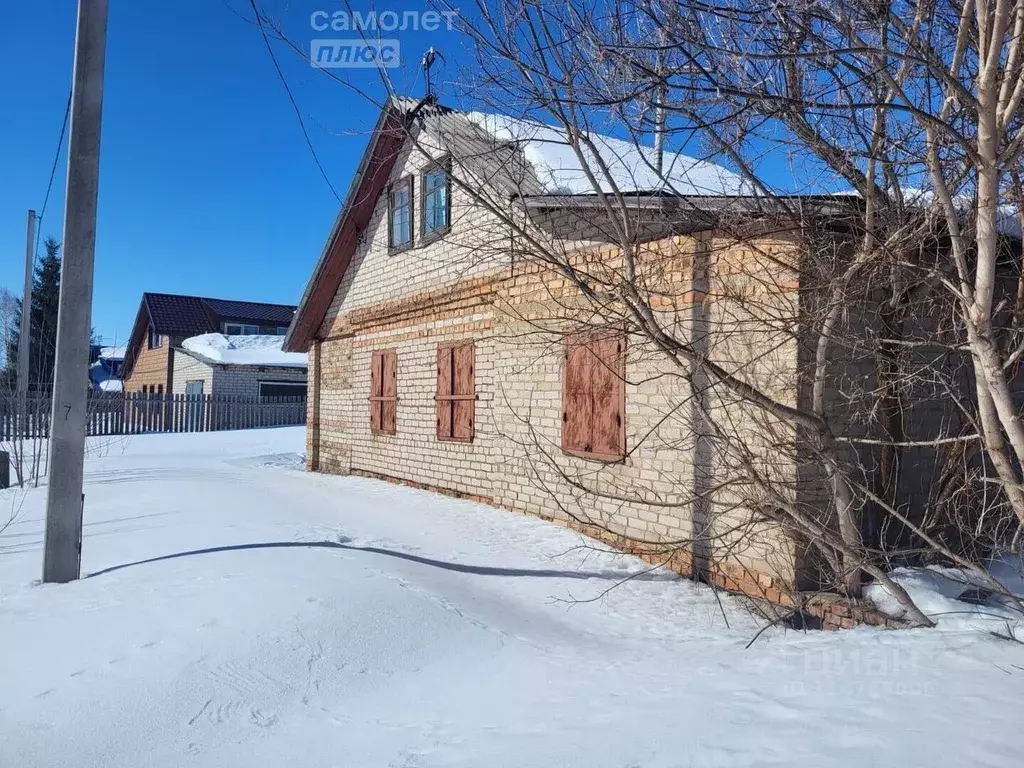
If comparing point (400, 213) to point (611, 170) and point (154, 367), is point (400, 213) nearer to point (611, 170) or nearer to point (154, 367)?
point (611, 170)

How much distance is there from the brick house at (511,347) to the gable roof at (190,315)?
1959 cm

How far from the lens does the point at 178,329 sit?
3027 cm

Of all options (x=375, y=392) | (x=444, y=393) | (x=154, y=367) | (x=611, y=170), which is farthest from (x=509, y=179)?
(x=154, y=367)

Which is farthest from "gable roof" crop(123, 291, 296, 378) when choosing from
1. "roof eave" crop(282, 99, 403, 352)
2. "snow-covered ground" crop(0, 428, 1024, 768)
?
"snow-covered ground" crop(0, 428, 1024, 768)

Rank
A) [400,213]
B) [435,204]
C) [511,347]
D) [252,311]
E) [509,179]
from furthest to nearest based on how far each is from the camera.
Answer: [252,311] → [400,213] → [435,204] → [511,347] → [509,179]

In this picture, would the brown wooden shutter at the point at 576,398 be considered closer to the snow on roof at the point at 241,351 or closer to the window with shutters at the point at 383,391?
the window with shutters at the point at 383,391

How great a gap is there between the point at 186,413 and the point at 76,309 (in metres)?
19.3

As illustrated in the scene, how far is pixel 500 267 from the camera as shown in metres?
8.16

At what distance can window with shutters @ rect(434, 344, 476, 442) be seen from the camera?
8.86m

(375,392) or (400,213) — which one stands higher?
(400,213)

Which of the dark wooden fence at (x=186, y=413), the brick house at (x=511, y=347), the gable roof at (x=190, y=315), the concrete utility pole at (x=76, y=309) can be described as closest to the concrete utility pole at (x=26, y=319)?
the dark wooden fence at (x=186, y=413)

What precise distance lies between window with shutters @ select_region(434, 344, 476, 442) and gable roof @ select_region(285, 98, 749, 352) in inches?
88.6

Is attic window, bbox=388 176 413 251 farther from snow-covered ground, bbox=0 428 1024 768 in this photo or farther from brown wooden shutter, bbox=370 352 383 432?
snow-covered ground, bbox=0 428 1024 768

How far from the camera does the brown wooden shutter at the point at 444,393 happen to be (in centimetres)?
925
